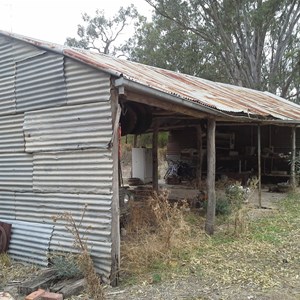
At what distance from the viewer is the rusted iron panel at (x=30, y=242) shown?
586 centimetres

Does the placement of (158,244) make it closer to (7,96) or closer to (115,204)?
(115,204)

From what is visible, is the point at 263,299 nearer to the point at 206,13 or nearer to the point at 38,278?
the point at 38,278

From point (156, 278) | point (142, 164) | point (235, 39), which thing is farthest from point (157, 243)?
point (235, 39)

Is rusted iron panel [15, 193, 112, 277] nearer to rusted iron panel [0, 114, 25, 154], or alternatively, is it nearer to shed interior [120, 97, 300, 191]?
rusted iron panel [0, 114, 25, 154]

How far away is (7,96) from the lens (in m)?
6.55

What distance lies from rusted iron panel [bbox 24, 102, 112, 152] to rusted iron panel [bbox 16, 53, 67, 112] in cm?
15

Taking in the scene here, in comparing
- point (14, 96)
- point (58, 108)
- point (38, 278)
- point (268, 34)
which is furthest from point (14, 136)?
point (268, 34)

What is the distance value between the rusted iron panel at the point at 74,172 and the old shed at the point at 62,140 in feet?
0.05

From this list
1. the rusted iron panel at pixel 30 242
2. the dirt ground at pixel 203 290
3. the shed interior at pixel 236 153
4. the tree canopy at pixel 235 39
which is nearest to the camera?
the dirt ground at pixel 203 290

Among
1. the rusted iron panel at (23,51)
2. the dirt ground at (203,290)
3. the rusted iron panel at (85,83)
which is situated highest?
the rusted iron panel at (23,51)

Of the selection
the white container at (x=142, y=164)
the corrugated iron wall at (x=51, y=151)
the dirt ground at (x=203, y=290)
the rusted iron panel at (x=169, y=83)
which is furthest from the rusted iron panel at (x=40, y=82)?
the white container at (x=142, y=164)

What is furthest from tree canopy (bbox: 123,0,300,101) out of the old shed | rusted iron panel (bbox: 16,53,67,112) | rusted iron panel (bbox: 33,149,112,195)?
rusted iron panel (bbox: 33,149,112,195)

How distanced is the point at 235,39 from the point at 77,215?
19.4m

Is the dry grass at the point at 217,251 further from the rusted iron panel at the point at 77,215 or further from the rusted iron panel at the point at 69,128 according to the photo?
the rusted iron panel at the point at 69,128
